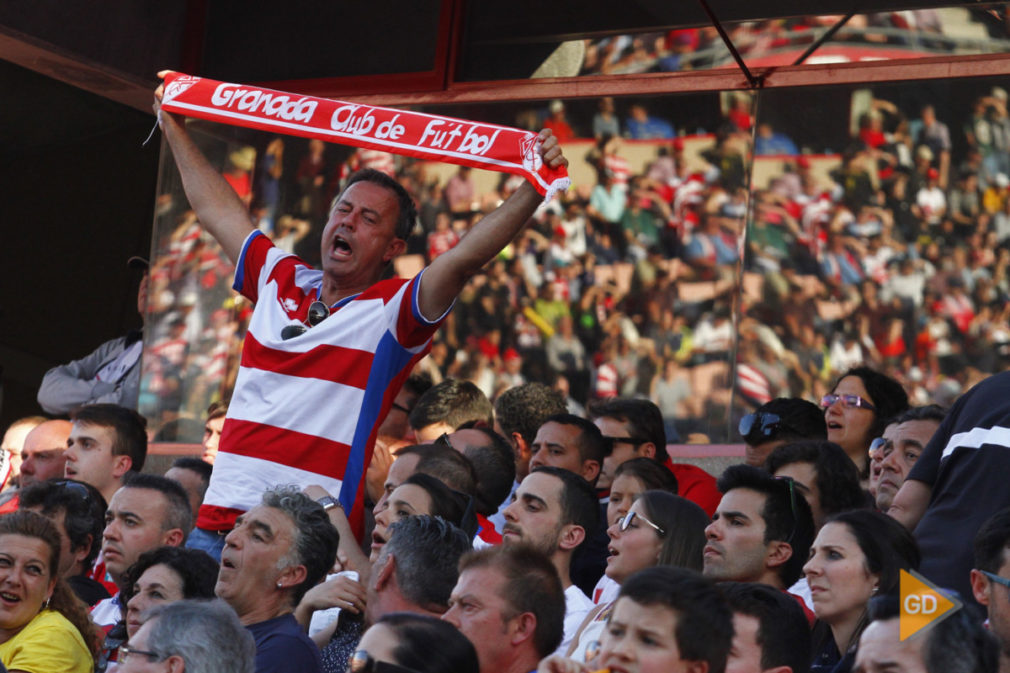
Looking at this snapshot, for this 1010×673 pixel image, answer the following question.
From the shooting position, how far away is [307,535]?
540 cm

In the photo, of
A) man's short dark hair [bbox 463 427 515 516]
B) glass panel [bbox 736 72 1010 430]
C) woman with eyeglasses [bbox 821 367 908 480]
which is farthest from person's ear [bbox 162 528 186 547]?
glass panel [bbox 736 72 1010 430]

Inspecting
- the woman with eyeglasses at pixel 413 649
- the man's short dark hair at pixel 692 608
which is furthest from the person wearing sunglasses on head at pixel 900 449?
the woman with eyeglasses at pixel 413 649

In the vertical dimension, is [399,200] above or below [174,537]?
above

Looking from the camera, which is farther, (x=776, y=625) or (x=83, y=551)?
(x=83, y=551)

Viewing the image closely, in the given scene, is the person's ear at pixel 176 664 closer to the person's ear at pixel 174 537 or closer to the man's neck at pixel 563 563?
the man's neck at pixel 563 563

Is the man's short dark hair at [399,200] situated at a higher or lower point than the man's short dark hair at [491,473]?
higher

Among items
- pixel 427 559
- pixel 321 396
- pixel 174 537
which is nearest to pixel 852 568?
pixel 427 559

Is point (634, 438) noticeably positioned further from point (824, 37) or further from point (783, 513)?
point (824, 37)

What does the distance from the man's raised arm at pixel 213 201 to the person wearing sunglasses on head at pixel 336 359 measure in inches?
14.8

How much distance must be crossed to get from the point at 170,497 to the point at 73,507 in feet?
1.81

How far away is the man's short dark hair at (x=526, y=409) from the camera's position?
814cm

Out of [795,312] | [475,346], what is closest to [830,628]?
[795,312]

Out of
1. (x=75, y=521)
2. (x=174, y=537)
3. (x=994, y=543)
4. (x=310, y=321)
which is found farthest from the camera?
(x=75, y=521)

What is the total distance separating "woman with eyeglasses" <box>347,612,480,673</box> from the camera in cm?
385
